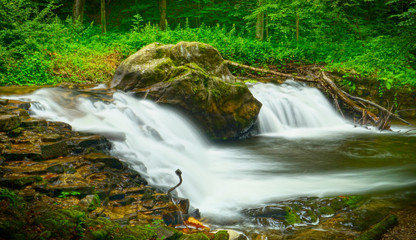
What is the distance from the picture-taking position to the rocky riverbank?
257 cm

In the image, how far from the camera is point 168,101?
27.0ft

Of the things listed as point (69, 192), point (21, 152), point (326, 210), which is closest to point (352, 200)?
point (326, 210)

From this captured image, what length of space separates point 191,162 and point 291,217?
2871 millimetres

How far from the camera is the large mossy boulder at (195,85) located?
8242 millimetres

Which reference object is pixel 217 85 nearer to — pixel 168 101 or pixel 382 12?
pixel 168 101

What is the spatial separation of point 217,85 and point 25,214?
660 centimetres

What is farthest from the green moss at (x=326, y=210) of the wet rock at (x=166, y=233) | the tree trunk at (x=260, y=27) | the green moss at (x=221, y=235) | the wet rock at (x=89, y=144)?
the tree trunk at (x=260, y=27)

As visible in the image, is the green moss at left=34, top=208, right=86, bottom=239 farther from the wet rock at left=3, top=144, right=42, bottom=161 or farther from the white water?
the white water

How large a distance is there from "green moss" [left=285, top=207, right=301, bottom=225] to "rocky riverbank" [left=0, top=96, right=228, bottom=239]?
117 cm

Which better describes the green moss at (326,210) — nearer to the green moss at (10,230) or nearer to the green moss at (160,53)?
the green moss at (10,230)

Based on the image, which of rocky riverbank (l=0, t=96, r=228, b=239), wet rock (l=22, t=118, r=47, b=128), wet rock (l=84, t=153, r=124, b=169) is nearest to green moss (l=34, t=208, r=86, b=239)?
rocky riverbank (l=0, t=96, r=228, b=239)

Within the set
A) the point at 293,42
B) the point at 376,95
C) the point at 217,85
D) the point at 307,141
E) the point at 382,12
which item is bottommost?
the point at 307,141

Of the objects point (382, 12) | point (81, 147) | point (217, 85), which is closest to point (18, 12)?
point (217, 85)

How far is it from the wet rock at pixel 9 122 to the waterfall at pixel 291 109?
706cm
